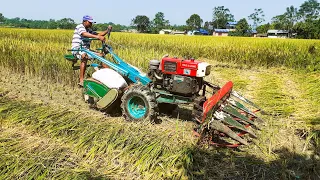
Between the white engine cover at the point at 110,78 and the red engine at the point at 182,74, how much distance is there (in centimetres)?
64

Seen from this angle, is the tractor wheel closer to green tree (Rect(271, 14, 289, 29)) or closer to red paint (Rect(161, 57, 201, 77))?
red paint (Rect(161, 57, 201, 77))

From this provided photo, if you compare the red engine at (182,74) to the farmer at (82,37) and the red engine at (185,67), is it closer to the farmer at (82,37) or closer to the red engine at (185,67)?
the red engine at (185,67)

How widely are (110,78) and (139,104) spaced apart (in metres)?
0.68

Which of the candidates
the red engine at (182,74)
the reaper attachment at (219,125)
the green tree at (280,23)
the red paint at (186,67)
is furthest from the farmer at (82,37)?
the green tree at (280,23)

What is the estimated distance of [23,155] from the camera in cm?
337

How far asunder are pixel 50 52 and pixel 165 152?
20.7 feet

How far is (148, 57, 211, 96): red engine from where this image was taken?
14.0 ft

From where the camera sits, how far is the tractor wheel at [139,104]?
4.41 meters

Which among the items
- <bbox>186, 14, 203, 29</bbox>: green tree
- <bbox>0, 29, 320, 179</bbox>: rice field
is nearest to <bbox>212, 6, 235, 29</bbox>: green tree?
<bbox>186, 14, 203, 29</bbox>: green tree

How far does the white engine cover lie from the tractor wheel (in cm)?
31

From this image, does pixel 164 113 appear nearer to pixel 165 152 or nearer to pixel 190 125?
pixel 190 125

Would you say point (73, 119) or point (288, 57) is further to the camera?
point (288, 57)

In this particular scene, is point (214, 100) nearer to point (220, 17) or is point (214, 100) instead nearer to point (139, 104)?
point (139, 104)

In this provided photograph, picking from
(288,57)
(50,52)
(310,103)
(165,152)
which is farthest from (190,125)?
(288,57)
